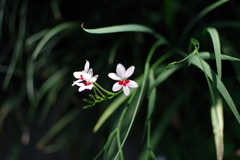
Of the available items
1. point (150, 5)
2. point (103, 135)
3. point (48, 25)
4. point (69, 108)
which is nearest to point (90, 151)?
point (103, 135)

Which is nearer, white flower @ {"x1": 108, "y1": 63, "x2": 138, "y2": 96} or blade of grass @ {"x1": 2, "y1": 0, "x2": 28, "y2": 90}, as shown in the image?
white flower @ {"x1": 108, "y1": 63, "x2": 138, "y2": 96}

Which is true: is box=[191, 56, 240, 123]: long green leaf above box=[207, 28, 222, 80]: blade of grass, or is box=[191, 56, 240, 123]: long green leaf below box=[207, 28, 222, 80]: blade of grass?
below

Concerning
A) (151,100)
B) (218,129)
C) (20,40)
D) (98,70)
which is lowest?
(218,129)

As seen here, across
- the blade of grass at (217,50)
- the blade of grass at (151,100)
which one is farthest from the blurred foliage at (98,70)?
the blade of grass at (217,50)

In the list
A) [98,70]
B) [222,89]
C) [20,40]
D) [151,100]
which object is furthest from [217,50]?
[20,40]

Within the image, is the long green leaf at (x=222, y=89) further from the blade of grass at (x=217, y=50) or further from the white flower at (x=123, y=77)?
the white flower at (x=123, y=77)

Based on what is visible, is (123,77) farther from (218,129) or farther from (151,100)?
(218,129)

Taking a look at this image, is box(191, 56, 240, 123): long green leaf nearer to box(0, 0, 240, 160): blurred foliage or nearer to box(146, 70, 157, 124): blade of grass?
box(146, 70, 157, 124): blade of grass

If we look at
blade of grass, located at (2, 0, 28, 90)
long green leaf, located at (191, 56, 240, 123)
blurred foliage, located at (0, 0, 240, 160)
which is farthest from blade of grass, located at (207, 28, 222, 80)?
blade of grass, located at (2, 0, 28, 90)

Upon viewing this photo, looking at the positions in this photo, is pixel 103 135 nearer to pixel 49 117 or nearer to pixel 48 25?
pixel 49 117
